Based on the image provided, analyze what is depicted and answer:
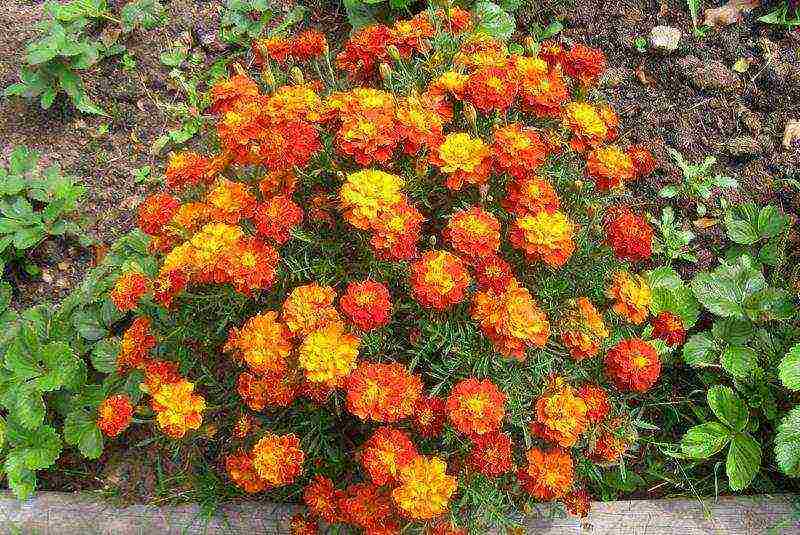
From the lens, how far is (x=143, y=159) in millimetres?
3197

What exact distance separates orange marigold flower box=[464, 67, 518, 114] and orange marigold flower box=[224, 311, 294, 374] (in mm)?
814

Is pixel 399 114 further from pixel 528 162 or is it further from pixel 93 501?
pixel 93 501

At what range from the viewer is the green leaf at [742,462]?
2139 millimetres

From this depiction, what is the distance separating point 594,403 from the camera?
6.04 ft

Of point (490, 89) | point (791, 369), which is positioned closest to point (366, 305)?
point (490, 89)

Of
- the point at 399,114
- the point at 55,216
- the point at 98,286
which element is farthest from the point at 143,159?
the point at 399,114

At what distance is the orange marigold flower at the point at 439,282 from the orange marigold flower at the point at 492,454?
1.15 ft

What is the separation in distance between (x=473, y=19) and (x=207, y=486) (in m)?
2.14

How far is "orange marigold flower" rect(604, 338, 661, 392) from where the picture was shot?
6.02 feet

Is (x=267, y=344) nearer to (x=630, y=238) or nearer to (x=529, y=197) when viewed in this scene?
(x=529, y=197)

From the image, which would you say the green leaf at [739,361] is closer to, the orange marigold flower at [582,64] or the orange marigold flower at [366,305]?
the orange marigold flower at [582,64]

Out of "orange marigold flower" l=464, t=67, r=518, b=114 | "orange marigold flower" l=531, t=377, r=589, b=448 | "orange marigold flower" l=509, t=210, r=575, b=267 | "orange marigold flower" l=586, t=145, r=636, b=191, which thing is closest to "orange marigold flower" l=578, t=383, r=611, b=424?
"orange marigold flower" l=531, t=377, r=589, b=448

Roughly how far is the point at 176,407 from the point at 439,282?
0.74 m

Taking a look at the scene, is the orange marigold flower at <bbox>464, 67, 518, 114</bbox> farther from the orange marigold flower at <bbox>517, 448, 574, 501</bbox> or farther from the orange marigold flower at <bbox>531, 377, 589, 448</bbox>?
the orange marigold flower at <bbox>517, 448, 574, 501</bbox>
